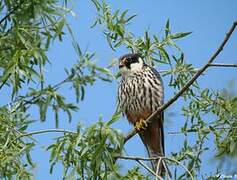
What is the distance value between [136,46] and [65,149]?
3.21 ft

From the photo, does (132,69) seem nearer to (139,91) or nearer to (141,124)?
(139,91)

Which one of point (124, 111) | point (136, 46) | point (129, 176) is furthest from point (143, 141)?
point (129, 176)

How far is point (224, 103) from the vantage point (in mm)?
3141

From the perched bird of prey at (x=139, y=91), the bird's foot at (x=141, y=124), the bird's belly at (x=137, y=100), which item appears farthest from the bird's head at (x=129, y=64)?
the bird's foot at (x=141, y=124)

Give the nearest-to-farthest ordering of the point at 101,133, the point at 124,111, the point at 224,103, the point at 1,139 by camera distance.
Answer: the point at 101,133, the point at 1,139, the point at 224,103, the point at 124,111

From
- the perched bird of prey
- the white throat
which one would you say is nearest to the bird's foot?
the perched bird of prey

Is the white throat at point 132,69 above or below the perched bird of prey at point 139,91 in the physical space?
above

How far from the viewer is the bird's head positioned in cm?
404

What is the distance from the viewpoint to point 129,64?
4.09 meters

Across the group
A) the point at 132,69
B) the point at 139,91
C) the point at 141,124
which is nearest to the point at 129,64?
the point at 132,69

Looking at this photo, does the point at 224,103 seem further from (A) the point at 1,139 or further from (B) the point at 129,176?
(A) the point at 1,139

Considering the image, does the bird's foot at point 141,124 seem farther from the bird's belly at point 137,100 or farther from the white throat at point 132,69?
the white throat at point 132,69

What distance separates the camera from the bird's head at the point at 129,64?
404 cm

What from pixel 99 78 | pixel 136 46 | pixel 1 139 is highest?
pixel 136 46
